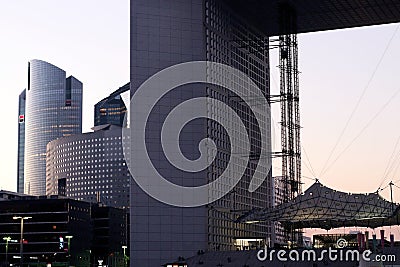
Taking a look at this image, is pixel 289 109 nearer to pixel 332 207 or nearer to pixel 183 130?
pixel 183 130

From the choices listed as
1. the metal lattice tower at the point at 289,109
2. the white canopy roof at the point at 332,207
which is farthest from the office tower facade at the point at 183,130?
the white canopy roof at the point at 332,207

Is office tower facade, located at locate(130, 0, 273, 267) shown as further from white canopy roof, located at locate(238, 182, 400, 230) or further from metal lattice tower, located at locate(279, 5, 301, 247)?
white canopy roof, located at locate(238, 182, 400, 230)

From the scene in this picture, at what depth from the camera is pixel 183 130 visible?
98375 mm

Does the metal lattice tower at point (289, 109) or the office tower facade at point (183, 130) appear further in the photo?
the metal lattice tower at point (289, 109)

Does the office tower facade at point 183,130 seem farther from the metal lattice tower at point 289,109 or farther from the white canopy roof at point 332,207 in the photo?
the white canopy roof at point 332,207

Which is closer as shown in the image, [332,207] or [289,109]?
[332,207]

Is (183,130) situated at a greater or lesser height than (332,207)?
greater

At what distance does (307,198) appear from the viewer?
9138cm

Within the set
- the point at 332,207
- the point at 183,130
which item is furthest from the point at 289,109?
the point at 332,207

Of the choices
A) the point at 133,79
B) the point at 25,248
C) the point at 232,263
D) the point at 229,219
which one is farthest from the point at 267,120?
the point at 25,248

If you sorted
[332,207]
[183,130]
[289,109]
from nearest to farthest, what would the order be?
1. [332,207]
2. [183,130]
3. [289,109]

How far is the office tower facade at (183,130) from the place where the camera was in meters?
95.6

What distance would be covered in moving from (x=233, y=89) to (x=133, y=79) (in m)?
16.0

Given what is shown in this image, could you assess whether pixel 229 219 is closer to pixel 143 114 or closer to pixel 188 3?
pixel 143 114
